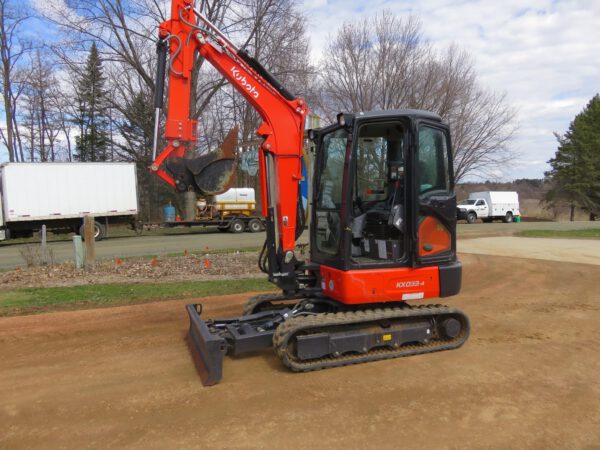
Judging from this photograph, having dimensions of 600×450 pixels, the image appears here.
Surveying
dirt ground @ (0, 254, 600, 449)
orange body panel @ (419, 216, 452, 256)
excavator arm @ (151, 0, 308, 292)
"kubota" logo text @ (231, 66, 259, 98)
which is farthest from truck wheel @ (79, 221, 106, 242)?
orange body panel @ (419, 216, 452, 256)

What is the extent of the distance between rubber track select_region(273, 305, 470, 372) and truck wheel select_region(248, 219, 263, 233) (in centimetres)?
2200

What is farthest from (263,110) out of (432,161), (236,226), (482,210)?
(482,210)

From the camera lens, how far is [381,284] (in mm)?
4945

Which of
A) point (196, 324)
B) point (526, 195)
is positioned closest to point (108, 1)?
point (196, 324)

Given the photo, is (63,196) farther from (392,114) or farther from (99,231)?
(392,114)

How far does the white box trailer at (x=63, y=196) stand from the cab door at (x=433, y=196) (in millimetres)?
20265

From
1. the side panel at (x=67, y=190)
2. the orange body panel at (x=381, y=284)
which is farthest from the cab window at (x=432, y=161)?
the side panel at (x=67, y=190)

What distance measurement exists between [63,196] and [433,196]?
21135 millimetres

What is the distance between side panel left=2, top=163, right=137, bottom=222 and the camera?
20969 millimetres

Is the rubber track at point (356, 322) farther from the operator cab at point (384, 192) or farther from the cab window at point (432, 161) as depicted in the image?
the cab window at point (432, 161)

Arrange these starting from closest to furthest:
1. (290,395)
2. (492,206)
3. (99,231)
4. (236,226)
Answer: (290,395) < (99,231) < (236,226) < (492,206)

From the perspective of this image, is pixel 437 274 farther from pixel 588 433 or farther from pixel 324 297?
pixel 588 433

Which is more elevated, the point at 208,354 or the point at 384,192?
the point at 384,192

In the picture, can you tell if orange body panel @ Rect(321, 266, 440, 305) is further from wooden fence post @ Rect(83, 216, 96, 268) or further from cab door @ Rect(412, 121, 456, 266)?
wooden fence post @ Rect(83, 216, 96, 268)
